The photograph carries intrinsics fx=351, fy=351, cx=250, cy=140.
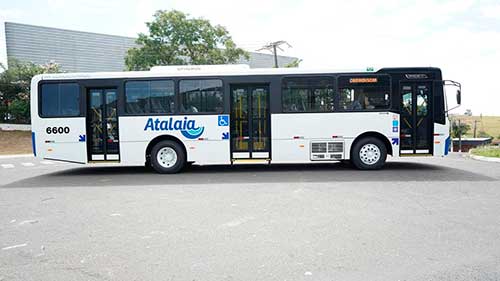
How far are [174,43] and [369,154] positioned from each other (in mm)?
19315

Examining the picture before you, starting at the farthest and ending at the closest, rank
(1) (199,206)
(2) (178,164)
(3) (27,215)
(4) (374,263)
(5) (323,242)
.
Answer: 1. (2) (178,164)
2. (1) (199,206)
3. (3) (27,215)
4. (5) (323,242)
5. (4) (374,263)

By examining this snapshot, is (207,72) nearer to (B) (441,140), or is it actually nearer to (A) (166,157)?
(A) (166,157)

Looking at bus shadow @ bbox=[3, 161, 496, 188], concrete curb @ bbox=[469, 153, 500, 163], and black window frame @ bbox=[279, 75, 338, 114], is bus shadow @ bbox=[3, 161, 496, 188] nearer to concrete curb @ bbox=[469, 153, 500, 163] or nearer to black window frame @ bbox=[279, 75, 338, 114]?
black window frame @ bbox=[279, 75, 338, 114]

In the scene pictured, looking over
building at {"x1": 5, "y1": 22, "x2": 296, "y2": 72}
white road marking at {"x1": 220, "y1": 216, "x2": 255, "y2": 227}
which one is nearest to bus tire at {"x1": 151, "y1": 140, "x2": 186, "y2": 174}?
white road marking at {"x1": 220, "y1": 216, "x2": 255, "y2": 227}

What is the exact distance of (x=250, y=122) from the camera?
10602 mm

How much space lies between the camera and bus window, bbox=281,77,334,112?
10.5 meters

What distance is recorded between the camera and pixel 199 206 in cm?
639

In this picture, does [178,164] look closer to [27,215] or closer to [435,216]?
[27,215]

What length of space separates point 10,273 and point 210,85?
7.62 m

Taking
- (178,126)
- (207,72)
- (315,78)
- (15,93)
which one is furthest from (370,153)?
(15,93)

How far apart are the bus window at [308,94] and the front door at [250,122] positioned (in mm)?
634

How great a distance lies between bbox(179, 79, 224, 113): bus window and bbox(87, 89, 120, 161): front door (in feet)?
6.97

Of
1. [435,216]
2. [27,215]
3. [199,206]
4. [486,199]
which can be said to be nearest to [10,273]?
[27,215]

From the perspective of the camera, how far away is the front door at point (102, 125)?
34.6 feet
